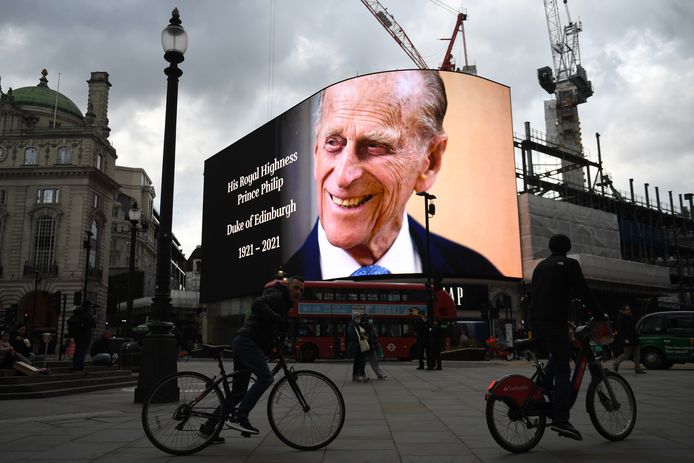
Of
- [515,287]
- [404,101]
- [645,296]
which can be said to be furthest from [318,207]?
[645,296]

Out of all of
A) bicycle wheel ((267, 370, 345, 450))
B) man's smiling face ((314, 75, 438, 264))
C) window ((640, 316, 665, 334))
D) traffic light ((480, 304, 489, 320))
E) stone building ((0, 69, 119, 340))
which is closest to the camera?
bicycle wheel ((267, 370, 345, 450))

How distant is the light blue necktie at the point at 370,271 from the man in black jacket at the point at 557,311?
1267 inches

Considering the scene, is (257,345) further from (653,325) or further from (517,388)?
(653,325)

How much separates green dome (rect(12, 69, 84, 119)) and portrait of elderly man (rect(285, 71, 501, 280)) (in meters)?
42.5

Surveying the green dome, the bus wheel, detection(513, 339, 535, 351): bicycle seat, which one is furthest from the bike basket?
the green dome

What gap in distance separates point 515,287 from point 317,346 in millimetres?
19328

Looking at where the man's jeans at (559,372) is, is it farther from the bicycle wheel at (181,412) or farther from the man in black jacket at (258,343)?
the bicycle wheel at (181,412)

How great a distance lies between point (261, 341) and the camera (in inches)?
220

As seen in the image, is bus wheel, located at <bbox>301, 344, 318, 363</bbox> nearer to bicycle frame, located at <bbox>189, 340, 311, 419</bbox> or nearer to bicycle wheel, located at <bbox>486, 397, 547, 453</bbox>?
bicycle frame, located at <bbox>189, 340, 311, 419</bbox>

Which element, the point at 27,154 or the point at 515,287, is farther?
the point at 27,154

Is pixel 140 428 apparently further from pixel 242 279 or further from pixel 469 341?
pixel 242 279

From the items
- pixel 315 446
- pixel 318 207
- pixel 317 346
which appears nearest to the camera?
pixel 315 446

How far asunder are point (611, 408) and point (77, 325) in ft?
33.7

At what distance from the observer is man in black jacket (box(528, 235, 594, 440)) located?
17.1ft
